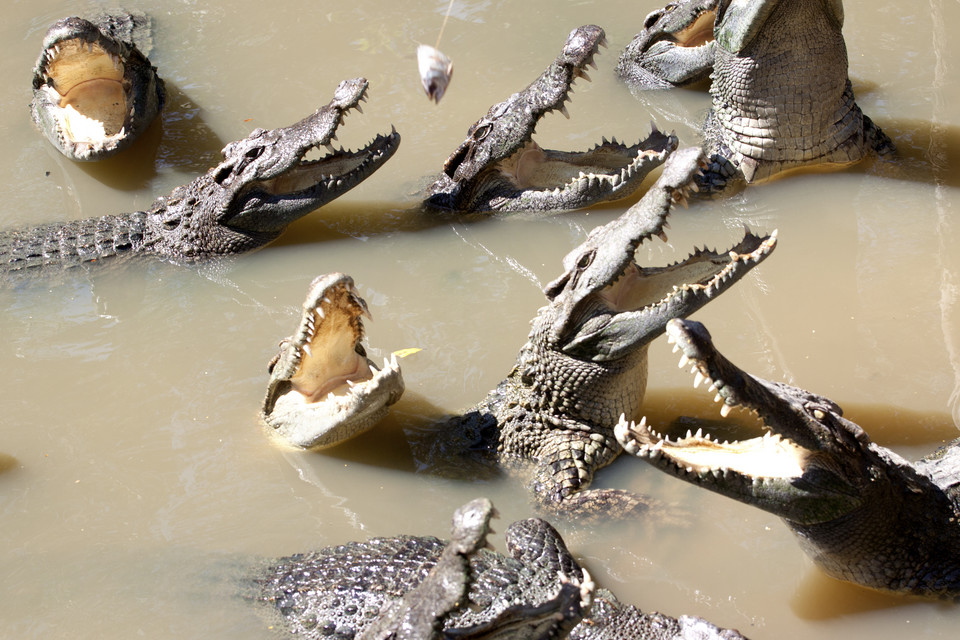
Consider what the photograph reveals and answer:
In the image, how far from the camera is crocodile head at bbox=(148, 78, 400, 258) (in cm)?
617

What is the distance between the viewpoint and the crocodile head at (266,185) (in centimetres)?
617

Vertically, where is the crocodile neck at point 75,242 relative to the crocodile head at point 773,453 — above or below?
below

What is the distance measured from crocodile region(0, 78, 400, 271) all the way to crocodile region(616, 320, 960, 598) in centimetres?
347

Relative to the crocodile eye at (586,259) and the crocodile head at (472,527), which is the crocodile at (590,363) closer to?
the crocodile eye at (586,259)

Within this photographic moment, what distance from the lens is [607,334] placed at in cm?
422

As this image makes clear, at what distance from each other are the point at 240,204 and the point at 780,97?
138 inches

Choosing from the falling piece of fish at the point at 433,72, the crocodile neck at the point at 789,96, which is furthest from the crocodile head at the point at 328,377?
the crocodile neck at the point at 789,96

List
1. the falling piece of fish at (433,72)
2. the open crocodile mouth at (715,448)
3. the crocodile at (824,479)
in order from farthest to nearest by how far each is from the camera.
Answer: the falling piece of fish at (433,72) < the crocodile at (824,479) < the open crocodile mouth at (715,448)

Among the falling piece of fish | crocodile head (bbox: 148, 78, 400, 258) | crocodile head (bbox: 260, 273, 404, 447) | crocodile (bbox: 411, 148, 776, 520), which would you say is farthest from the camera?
crocodile head (bbox: 148, 78, 400, 258)

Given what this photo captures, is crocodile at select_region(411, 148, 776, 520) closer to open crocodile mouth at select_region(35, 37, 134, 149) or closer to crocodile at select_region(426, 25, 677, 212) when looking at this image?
crocodile at select_region(426, 25, 677, 212)

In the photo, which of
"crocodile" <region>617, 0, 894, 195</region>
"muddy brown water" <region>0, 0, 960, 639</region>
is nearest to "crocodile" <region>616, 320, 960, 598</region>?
"muddy brown water" <region>0, 0, 960, 639</region>

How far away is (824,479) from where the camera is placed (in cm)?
331

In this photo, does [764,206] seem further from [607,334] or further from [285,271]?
[285,271]

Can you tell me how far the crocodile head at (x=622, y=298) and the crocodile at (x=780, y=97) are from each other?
2191 mm
